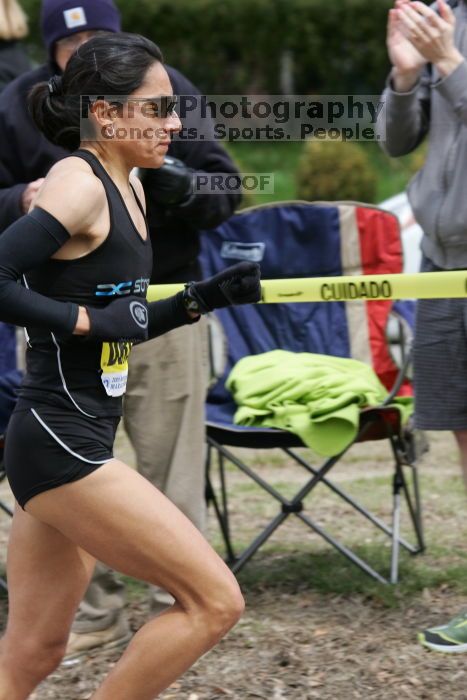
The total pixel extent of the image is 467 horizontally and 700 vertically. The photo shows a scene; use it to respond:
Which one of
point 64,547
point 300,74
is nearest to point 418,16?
point 64,547

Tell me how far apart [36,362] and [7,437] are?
20 centimetres

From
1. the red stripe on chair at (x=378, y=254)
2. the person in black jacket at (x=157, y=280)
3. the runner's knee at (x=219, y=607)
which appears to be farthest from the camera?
the red stripe on chair at (x=378, y=254)

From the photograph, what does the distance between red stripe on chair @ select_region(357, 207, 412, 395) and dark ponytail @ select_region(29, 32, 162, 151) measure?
2.40 m

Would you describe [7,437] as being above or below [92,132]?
below

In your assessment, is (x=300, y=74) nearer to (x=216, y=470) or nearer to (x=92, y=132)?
(x=216, y=470)

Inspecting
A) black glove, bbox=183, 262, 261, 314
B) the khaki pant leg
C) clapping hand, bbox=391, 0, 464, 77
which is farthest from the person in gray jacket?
black glove, bbox=183, 262, 261, 314

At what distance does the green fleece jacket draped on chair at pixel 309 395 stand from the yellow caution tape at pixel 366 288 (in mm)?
715

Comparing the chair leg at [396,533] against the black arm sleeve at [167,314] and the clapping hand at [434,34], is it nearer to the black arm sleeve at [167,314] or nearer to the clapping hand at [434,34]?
the clapping hand at [434,34]

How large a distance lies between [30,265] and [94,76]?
518 mm

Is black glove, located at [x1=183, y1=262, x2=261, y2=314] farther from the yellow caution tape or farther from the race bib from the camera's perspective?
the yellow caution tape

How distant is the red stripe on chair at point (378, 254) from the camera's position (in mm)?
5289

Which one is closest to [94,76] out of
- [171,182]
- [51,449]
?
[51,449]

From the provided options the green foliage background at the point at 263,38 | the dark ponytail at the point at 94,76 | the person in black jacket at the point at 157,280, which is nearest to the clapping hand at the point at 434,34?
the person in black jacket at the point at 157,280

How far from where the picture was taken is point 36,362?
294cm
